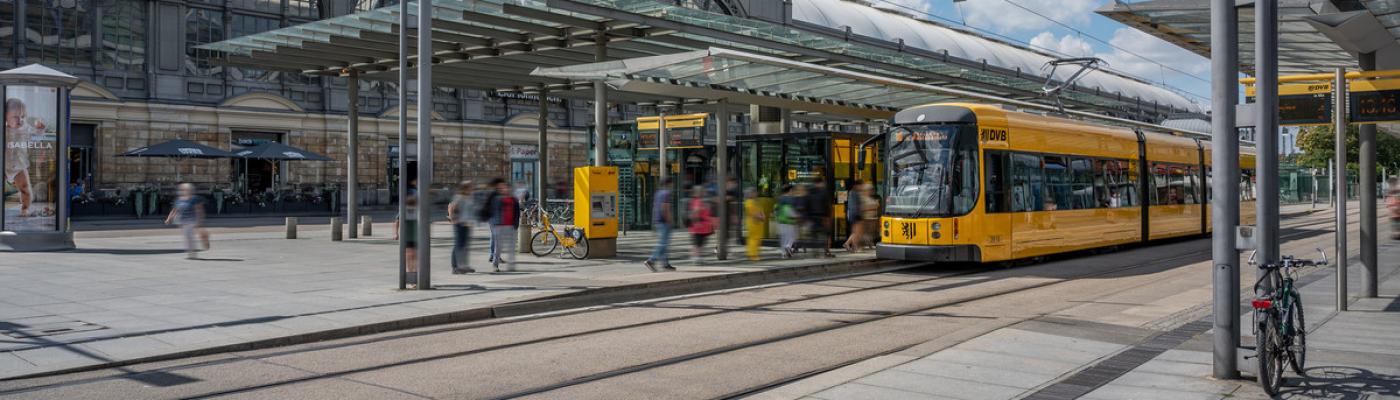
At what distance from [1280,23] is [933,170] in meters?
5.68

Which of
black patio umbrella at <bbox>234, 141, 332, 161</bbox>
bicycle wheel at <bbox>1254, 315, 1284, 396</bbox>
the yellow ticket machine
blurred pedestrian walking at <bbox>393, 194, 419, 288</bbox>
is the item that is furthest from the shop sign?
bicycle wheel at <bbox>1254, 315, 1284, 396</bbox>

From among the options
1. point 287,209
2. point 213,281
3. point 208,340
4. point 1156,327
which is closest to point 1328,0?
point 1156,327

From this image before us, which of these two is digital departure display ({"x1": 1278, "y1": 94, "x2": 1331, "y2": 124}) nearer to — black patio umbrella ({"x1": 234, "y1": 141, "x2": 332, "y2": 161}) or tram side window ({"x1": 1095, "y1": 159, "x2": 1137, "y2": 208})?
tram side window ({"x1": 1095, "y1": 159, "x2": 1137, "y2": 208})

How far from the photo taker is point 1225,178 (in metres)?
7.42

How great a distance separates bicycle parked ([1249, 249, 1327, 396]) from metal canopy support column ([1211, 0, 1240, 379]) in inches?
8.3

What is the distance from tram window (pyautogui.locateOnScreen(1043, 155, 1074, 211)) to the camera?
18.8 metres

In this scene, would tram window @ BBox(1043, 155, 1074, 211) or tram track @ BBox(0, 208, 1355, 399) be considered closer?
tram track @ BBox(0, 208, 1355, 399)

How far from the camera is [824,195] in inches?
768

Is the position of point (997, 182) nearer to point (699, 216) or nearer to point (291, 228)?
point (699, 216)

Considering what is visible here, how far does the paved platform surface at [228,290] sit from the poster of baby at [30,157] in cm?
109

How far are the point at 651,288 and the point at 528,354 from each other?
566 cm

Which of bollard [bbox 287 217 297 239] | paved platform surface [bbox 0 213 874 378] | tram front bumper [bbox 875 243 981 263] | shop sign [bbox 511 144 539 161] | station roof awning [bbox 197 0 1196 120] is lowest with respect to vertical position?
paved platform surface [bbox 0 213 874 378]

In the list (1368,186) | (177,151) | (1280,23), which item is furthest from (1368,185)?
(177,151)

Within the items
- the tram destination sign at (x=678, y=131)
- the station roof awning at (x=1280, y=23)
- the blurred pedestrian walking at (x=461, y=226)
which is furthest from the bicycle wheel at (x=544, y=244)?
the station roof awning at (x=1280, y=23)
